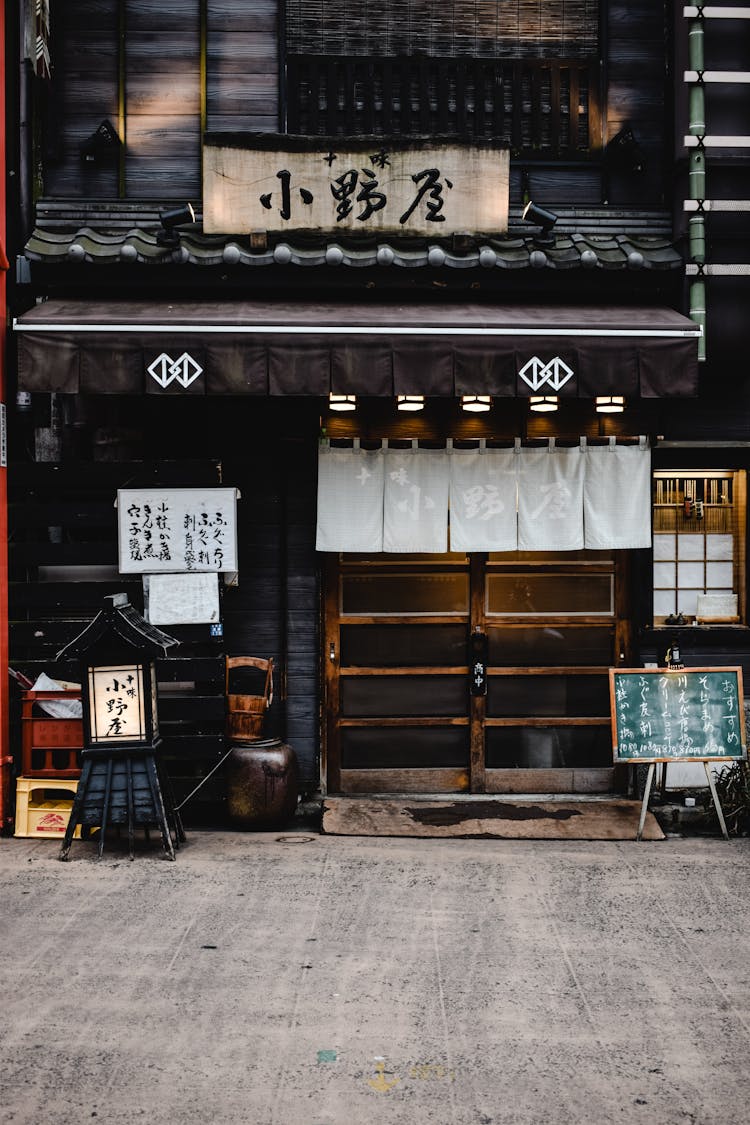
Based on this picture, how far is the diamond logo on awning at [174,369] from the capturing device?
311 inches

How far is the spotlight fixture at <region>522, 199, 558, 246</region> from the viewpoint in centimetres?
876

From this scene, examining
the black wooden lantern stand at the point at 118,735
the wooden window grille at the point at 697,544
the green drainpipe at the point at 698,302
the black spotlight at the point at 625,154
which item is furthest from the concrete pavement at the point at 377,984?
the black spotlight at the point at 625,154

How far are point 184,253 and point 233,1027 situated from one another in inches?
253

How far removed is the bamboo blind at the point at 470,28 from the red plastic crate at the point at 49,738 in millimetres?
7202

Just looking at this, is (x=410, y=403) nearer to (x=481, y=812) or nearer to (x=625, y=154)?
(x=625, y=154)

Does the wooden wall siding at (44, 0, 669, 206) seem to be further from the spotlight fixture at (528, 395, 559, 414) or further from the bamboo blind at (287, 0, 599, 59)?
the spotlight fixture at (528, 395, 559, 414)

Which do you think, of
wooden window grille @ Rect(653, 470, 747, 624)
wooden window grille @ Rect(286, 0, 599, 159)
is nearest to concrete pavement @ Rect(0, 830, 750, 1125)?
wooden window grille @ Rect(653, 470, 747, 624)

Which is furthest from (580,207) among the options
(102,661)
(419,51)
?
(102,661)

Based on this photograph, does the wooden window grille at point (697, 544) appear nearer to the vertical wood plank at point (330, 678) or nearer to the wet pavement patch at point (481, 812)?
the wet pavement patch at point (481, 812)

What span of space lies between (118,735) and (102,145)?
5835 mm

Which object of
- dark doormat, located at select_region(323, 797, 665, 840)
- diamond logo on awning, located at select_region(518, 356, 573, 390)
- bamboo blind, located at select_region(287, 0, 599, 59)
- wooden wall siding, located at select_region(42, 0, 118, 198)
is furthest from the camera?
bamboo blind, located at select_region(287, 0, 599, 59)

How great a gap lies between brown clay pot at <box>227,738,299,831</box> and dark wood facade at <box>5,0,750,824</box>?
327 millimetres

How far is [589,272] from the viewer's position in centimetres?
898

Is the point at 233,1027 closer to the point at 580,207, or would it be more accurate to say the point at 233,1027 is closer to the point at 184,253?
the point at 184,253
